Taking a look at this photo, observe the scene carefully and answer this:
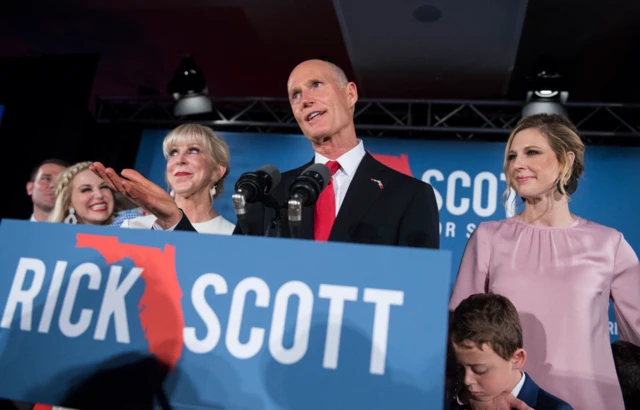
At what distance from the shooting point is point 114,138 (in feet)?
19.0

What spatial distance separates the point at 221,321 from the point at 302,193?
36 centimetres

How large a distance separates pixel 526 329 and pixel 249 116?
4348 mm

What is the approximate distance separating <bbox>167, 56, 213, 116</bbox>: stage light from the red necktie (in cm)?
378

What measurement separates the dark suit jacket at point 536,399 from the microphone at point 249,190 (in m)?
0.86

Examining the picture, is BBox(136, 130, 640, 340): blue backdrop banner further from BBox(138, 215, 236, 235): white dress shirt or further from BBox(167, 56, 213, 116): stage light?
BBox(138, 215, 236, 235): white dress shirt

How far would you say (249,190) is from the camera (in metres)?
1.36

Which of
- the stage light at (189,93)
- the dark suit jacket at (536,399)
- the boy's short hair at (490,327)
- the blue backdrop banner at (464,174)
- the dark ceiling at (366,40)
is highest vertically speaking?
the dark ceiling at (366,40)

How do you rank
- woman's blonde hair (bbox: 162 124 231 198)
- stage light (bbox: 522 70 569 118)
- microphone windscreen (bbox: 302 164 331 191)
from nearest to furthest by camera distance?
microphone windscreen (bbox: 302 164 331 191) < woman's blonde hair (bbox: 162 124 231 198) < stage light (bbox: 522 70 569 118)

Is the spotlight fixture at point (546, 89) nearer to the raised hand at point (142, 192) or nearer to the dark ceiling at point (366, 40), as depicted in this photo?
the dark ceiling at point (366, 40)

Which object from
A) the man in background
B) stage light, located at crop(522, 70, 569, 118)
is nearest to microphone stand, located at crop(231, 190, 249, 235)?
the man in background

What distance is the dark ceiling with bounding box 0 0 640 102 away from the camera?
15.6 ft

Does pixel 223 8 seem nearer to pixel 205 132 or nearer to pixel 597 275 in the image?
pixel 205 132

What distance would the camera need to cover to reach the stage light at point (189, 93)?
5324 millimetres

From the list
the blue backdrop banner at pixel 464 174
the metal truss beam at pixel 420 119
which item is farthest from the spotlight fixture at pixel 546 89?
the blue backdrop banner at pixel 464 174
